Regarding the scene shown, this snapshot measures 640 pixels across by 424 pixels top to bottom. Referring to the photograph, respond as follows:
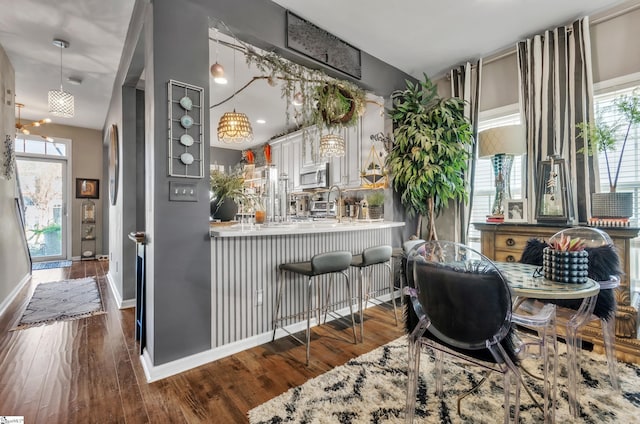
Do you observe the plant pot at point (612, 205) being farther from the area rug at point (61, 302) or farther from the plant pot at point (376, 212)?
the area rug at point (61, 302)

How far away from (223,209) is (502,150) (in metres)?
2.81

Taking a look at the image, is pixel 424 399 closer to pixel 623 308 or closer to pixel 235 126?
pixel 623 308

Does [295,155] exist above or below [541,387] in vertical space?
above

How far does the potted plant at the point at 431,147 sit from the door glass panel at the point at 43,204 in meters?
7.09

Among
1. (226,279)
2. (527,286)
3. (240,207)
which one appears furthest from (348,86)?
(527,286)

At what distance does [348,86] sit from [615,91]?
243 centimetres

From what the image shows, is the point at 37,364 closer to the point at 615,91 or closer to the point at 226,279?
the point at 226,279

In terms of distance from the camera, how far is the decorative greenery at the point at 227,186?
259cm

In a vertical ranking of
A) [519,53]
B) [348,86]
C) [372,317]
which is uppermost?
[519,53]

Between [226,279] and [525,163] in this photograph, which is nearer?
[226,279]

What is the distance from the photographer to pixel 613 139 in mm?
2473

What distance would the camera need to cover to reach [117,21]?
2.80 m

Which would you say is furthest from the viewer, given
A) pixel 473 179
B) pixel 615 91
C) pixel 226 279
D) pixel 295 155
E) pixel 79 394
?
pixel 295 155

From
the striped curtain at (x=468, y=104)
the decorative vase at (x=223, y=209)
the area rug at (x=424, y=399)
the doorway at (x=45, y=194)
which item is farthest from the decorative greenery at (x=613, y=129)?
the doorway at (x=45, y=194)
